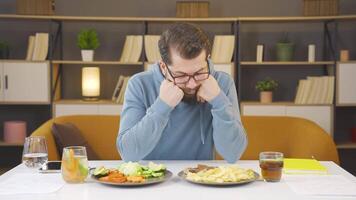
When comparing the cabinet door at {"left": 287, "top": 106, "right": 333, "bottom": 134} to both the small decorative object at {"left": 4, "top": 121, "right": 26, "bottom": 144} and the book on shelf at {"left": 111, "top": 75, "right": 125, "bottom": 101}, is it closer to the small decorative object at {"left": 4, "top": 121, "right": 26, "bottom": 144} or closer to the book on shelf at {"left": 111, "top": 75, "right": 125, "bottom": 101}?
the book on shelf at {"left": 111, "top": 75, "right": 125, "bottom": 101}

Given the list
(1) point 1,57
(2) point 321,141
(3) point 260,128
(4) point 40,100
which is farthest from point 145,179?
(1) point 1,57

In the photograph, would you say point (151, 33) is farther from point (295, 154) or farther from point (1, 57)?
point (295, 154)

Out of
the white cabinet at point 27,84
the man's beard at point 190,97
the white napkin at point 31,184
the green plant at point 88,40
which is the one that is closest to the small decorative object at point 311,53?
the green plant at point 88,40

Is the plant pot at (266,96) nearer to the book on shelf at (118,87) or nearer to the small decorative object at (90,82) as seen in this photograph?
the book on shelf at (118,87)

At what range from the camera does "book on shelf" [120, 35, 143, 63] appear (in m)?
4.81

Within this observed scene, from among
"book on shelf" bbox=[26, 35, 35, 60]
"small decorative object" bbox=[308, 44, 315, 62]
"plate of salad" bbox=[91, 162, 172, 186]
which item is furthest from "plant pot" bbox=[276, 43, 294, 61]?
"plate of salad" bbox=[91, 162, 172, 186]

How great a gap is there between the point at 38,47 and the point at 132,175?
3363 mm

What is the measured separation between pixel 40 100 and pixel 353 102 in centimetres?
296

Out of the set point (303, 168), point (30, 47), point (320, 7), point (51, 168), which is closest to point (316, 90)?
point (320, 7)

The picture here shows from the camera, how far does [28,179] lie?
6.06 ft

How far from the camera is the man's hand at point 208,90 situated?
1990 millimetres

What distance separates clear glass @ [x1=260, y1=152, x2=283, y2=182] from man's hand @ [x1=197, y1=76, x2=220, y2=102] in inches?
13.9

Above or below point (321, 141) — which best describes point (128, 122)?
above

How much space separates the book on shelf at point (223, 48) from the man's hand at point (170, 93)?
9.35ft
